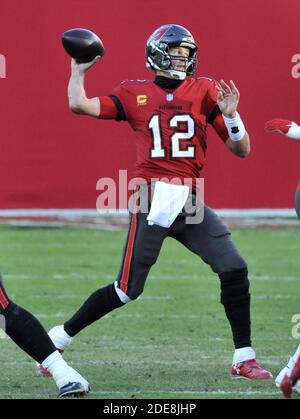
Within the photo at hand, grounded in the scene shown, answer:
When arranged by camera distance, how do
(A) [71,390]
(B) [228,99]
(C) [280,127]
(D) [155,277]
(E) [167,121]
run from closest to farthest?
1. (A) [71,390]
2. (C) [280,127]
3. (B) [228,99]
4. (E) [167,121]
5. (D) [155,277]

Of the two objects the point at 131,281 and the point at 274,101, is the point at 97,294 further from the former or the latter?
the point at 274,101

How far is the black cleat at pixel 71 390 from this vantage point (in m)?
4.65

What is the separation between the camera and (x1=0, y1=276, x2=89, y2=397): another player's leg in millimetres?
4668

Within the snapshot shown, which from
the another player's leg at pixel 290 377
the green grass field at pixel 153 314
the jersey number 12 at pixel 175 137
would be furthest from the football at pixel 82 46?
the another player's leg at pixel 290 377

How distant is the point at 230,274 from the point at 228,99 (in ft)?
2.48

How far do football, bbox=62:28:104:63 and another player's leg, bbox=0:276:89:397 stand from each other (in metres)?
1.05

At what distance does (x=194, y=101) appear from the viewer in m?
5.29

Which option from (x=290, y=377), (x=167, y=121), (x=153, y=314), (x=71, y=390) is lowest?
(x=153, y=314)

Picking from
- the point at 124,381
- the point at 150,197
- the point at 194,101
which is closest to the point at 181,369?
the point at 124,381

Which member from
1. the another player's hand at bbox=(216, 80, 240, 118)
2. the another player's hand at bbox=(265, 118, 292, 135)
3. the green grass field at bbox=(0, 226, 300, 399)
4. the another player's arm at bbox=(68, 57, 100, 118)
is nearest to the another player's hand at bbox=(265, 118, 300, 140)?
the another player's hand at bbox=(265, 118, 292, 135)

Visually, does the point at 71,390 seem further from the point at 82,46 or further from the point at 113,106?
the point at 82,46

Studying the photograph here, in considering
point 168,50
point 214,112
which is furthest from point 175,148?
point 168,50

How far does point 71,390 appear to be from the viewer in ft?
15.3

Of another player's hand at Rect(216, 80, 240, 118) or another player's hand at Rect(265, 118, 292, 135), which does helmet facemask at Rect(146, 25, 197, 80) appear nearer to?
another player's hand at Rect(216, 80, 240, 118)
